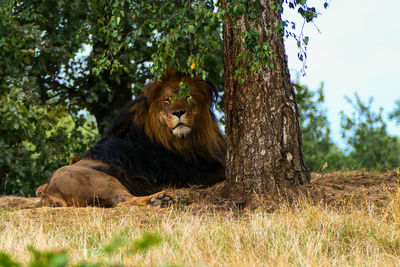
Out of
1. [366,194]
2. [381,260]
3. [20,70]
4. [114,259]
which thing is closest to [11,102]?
[20,70]

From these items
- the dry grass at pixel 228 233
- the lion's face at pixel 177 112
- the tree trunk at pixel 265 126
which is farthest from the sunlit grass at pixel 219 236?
the lion's face at pixel 177 112

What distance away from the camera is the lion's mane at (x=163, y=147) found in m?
7.36

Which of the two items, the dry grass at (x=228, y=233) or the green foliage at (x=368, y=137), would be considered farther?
the green foliage at (x=368, y=137)

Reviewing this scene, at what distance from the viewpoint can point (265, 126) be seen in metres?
6.20

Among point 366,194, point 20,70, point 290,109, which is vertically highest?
point 20,70

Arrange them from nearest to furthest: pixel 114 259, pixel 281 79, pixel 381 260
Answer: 1. pixel 114 259
2. pixel 381 260
3. pixel 281 79

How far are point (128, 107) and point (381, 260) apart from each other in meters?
4.69

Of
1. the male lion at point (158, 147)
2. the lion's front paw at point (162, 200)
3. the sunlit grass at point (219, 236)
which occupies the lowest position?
the sunlit grass at point (219, 236)

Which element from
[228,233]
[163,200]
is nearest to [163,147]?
[163,200]

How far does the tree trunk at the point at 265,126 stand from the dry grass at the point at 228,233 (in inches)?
15.1

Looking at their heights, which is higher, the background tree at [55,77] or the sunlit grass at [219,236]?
the background tree at [55,77]

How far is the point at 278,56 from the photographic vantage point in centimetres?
635

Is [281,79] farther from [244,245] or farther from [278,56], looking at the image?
[244,245]

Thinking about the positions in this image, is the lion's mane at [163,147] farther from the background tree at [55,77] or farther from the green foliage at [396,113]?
the green foliage at [396,113]
